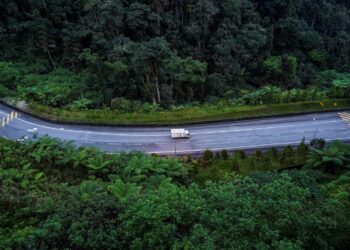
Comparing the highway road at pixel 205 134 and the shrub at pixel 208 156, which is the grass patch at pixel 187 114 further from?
the shrub at pixel 208 156

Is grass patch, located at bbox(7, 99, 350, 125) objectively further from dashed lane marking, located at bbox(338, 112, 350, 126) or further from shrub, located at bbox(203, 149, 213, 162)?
shrub, located at bbox(203, 149, 213, 162)

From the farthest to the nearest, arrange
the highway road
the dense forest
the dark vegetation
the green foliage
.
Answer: the dense forest
the highway road
the green foliage
the dark vegetation

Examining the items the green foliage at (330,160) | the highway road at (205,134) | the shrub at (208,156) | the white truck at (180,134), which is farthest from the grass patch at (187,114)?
the green foliage at (330,160)

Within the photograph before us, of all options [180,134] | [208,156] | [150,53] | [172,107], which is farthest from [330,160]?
[150,53]

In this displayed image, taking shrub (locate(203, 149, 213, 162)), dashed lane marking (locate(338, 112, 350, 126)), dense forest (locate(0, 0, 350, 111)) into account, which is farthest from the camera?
dense forest (locate(0, 0, 350, 111))

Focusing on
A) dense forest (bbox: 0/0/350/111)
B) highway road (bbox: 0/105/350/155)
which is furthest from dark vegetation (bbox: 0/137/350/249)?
dense forest (bbox: 0/0/350/111)

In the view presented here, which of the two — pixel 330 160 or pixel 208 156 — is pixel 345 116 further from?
Result: pixel 208 156

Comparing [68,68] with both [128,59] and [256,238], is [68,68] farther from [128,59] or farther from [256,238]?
[256,238]
